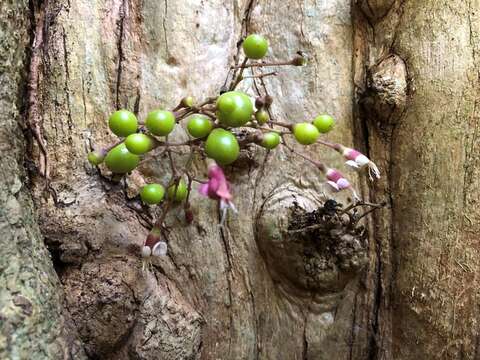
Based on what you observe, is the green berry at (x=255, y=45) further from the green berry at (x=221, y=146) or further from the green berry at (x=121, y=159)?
the green berry at (x=121, y=159)

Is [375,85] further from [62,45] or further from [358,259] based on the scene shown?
[62,45]

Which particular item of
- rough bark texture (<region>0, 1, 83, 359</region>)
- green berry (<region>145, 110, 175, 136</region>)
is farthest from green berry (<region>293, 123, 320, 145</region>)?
rough bark texture (<region>0, 1, 83, 359</region>)

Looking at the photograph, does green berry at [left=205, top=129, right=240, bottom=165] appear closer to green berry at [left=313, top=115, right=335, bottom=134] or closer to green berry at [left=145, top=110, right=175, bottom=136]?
green berry at [left=145, top=110, right=175, bottom=136]

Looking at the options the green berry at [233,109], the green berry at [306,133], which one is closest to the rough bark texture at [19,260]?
the green berry at [233,109]

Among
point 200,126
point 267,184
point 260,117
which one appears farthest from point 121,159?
point 267,184

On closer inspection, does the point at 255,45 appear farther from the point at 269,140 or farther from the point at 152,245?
the point at 152,245

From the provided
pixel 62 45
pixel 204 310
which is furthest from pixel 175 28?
pixel 204 310
